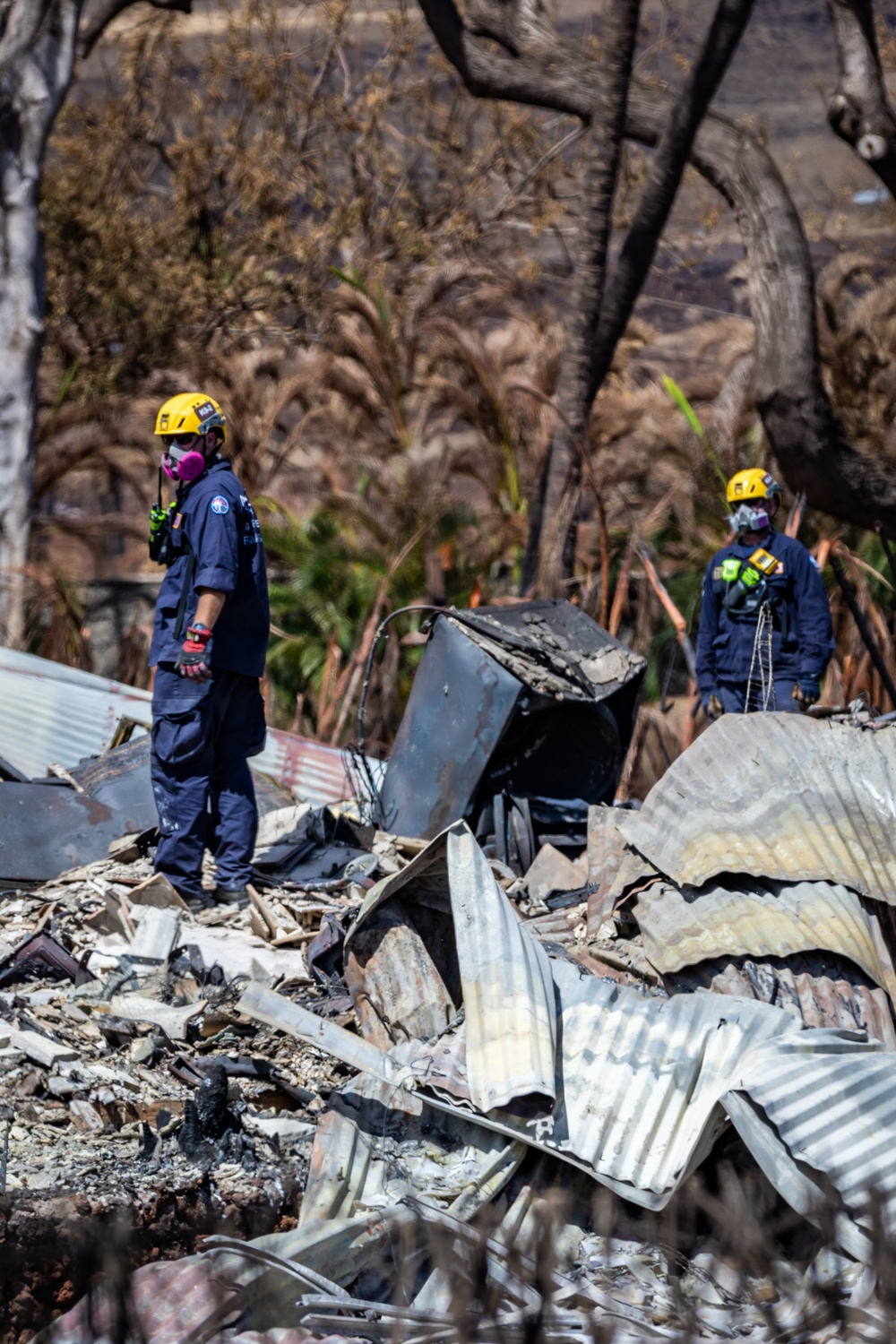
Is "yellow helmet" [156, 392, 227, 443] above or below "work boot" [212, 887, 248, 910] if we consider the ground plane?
above

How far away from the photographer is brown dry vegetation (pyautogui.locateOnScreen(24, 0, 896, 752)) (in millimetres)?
10750

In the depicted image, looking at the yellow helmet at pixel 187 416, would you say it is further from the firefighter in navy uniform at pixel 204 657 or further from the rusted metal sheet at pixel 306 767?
the rusted metal sheet at pixel 306 767

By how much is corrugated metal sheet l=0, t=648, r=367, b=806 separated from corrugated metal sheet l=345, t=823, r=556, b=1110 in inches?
139

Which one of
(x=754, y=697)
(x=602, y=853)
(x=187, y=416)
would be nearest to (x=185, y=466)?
(x=187, y=416)

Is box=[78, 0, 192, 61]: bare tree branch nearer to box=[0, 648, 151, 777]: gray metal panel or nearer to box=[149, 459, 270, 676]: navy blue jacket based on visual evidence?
box=[0, 648, 151, 777]: gray metal panel

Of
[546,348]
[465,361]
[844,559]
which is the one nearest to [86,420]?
[465,361]

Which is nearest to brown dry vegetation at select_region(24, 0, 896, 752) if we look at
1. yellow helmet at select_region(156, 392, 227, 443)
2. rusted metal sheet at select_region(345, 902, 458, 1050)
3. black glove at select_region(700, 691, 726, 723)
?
black glove at select_region(700, 691, 726, 723)

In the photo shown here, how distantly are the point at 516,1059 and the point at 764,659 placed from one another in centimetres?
400

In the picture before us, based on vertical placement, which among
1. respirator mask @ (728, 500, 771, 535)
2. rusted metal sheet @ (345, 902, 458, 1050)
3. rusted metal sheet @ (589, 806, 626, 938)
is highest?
respirator mask @ (728, 500, 771, 535)

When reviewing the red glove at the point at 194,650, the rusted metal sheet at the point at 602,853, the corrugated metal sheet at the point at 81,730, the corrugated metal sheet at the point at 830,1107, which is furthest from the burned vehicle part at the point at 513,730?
the corrugated metal sheet at the point at 830,1107

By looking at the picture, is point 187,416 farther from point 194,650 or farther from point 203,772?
point 203,772

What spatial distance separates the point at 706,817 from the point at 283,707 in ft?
23.5

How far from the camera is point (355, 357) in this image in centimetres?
1385

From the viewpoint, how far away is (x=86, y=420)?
1254 cm
